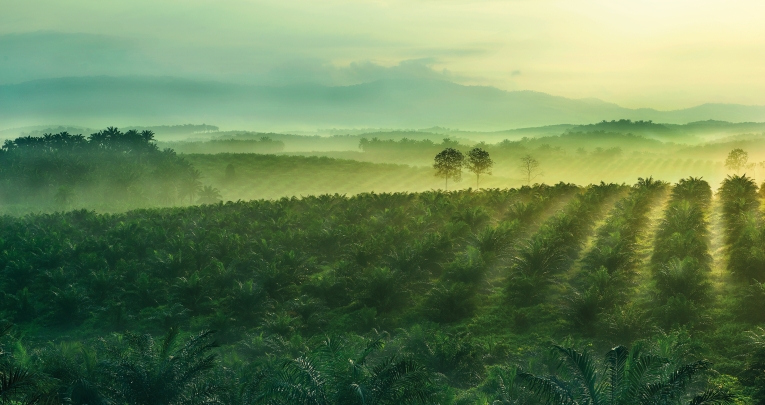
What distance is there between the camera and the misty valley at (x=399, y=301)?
1315cm

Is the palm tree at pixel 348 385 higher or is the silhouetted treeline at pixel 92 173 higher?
the silhouetted treeline at pixel 92 173

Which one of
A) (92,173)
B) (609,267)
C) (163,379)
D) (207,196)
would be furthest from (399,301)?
(92,173)

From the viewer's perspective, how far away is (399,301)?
23.5m

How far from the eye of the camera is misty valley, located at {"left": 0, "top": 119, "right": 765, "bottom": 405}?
1315 cm

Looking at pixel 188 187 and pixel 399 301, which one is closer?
pixel 399 301

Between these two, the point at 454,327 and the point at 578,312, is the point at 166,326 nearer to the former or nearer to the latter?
the point at 454,327

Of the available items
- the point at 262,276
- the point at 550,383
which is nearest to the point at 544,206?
the point at 262,276

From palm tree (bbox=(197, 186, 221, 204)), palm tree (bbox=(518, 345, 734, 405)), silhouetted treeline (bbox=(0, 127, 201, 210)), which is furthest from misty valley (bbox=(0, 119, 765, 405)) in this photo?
palm tree (bbox=(197, 186, 221, 204))

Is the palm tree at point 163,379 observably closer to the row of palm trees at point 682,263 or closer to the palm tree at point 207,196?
the row of palm trees at point 682,263

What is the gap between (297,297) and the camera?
81.1ft

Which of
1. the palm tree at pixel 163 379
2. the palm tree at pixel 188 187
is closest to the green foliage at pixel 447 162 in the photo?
the palm tree at pixel 188 187

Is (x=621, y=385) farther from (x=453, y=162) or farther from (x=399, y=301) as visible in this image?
(x=453, y=162)

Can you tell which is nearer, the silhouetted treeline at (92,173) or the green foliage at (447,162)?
the silhouetted treeline at (92,173)

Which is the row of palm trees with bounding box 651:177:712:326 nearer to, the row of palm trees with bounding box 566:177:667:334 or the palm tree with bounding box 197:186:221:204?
the row of palm trees with bounding box 566:177:667:334
